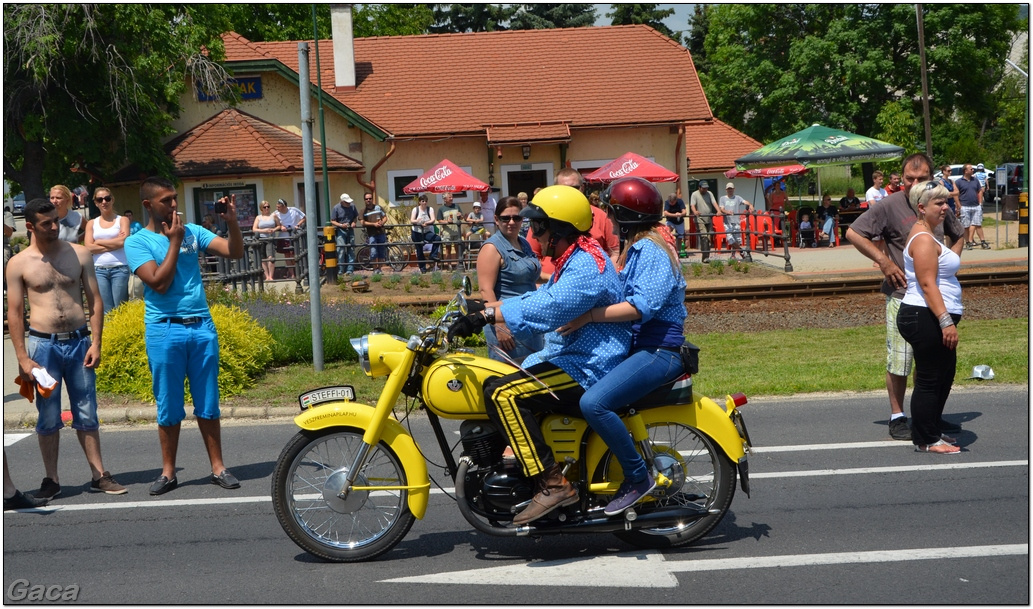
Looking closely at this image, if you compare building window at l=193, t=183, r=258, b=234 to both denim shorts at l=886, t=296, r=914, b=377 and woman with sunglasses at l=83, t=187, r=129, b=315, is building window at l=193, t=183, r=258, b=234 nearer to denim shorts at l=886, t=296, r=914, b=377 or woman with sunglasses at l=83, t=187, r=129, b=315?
woman with sunglasses at l=83, t=187, r=129, b=315

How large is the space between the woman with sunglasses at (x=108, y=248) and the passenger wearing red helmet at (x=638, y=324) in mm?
8509

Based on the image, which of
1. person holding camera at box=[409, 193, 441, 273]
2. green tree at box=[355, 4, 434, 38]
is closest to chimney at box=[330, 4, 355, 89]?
person holding camera at box=[409, 193, 441, 273]

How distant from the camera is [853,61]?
41.8 meters

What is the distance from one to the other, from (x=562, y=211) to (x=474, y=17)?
57211 mm

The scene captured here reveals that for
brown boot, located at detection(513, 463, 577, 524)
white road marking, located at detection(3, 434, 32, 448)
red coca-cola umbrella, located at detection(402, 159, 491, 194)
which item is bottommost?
white road marking, located at detection(3, 434, 32, 448)

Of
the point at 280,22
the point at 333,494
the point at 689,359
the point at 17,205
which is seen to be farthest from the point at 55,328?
the point at 17,205

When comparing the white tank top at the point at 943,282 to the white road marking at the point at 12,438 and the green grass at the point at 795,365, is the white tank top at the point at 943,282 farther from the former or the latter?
the white road marking at the point at 12,438

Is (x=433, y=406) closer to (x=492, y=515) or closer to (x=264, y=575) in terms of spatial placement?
(x=492, y=515)

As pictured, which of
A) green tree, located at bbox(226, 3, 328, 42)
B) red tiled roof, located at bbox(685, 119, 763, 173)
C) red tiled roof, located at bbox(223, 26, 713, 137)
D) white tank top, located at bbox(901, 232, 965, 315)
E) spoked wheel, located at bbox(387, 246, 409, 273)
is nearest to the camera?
white tank top, located at bbox(901, 232, 965, 315)

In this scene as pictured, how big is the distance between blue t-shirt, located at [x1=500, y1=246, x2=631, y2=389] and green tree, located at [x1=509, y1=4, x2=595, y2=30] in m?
55.3

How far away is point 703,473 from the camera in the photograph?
225 inches

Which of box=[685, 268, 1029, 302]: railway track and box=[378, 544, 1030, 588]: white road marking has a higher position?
box=[685, 268, 1029, 302]: railway track

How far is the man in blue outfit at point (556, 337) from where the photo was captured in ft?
17.1

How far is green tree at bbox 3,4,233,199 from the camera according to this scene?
22453 millimetres
